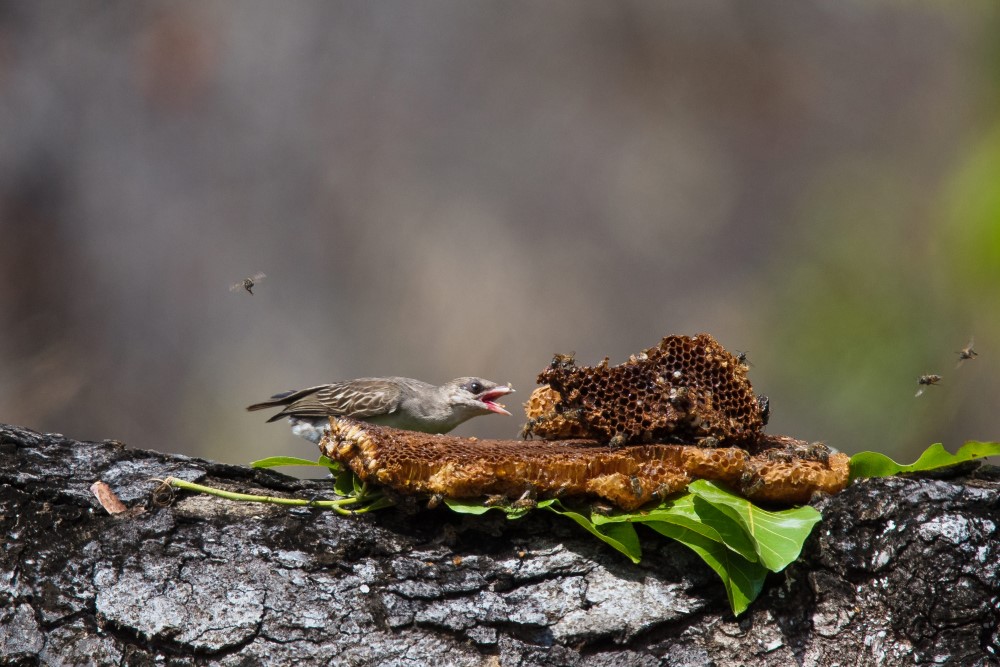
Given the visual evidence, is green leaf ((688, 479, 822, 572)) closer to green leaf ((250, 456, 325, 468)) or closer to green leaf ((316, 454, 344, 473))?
green leaf ((316, 454, 344, 473))

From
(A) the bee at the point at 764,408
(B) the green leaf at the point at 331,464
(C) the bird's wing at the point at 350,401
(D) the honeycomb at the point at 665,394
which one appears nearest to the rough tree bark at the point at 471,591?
(B) the green leaf at the point at 331,464

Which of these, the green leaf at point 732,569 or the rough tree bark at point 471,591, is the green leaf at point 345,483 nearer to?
the rough tree bark at point 471,591

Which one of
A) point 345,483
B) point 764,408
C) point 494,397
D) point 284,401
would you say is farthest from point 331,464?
point 284,401

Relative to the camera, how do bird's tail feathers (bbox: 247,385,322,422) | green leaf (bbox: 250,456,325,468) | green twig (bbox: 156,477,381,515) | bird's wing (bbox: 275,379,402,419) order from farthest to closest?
bird's tail feathers (bbox: 247,385,322,422) < bird's wing (bbox: 275,379,402,419) < green leaf (bbox: 250,456,325,468) < green twig (bbox: 156,477,381,515)

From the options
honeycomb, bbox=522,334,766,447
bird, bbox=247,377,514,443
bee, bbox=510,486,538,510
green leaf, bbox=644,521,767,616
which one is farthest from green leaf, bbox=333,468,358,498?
bird, bbox=247,377,514,443

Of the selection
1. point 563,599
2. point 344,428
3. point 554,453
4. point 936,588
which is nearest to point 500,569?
point 563,599

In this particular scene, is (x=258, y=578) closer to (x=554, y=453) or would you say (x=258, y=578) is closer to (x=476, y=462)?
(x=476, y=462)

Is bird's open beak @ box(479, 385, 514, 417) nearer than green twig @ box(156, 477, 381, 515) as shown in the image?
No
